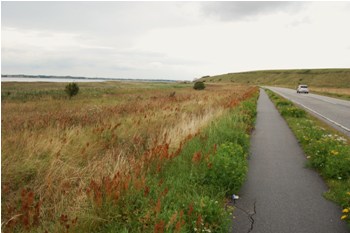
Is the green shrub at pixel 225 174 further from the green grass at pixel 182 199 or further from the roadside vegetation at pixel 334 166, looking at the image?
the roadside vegetation at pixel 334 166

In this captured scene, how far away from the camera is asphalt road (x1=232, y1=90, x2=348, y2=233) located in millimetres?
4160

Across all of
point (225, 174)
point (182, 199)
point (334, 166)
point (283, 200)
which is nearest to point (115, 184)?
point (182, 199)

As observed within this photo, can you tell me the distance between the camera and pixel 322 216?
4.46 m

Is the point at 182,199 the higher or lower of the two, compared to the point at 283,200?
higher

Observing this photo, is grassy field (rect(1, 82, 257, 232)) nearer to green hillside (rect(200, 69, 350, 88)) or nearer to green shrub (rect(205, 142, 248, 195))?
green shrub (rect(205, 142, 248, 195))

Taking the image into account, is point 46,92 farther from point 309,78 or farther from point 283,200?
point 309,78

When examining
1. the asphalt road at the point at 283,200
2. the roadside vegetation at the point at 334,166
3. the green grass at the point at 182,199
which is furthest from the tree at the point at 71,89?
the roadside vegetation at the point at 334,166

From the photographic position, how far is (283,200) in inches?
200

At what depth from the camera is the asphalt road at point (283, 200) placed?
4160 millimetres

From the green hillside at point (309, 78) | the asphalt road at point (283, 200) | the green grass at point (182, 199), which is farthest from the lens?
the green hillside at point (309, 78)

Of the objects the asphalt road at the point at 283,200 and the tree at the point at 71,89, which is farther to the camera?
the tree at the point at 71,89

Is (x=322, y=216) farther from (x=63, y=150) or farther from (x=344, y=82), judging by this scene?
(x=344, y=82)

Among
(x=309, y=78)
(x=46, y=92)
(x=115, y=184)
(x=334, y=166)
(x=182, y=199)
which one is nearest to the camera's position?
(x=115, y=184)

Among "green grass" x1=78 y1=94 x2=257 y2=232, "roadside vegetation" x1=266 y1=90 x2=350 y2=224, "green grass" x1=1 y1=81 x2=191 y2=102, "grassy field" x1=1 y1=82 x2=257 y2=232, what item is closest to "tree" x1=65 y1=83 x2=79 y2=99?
"green grass" x1=1 y1=81 x2=191 y2=102
